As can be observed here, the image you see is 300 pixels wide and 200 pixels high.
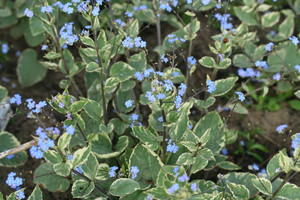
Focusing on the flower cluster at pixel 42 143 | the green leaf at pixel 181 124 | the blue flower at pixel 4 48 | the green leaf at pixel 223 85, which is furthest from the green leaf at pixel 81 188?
the blue flower at pixel 4 48

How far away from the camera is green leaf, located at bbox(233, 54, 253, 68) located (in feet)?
12.9

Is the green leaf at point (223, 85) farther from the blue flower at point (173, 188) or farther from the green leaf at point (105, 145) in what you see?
the blue flower at point (173, 188)

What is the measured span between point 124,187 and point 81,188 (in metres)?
0.31

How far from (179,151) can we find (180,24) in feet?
4.76

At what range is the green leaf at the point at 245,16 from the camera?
4.13 m

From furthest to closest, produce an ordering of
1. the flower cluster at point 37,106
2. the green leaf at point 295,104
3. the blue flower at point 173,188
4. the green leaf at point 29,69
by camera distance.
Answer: the green leaf at point 29,69 < the green leaf at point 295,104 < the flower cluster at point 37,106 < the blue flower at point 173,188

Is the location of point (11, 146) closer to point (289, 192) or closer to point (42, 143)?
point (42, 143)

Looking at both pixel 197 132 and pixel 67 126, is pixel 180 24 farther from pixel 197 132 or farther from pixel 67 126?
pixel 67 126

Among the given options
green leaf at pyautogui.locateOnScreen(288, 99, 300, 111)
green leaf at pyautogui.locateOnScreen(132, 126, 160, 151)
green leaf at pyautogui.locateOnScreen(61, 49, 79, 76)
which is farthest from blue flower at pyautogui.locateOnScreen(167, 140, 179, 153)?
green leaf at pyautogui.locateOnScreen(288, 99, 300, 111)

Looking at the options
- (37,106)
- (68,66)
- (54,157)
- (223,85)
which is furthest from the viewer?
(68,66)

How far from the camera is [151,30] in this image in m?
4.72

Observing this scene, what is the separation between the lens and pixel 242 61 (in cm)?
396

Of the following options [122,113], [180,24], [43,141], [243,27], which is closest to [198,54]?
[180,24]

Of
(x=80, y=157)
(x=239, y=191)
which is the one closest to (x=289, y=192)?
(x=239, y=191)
